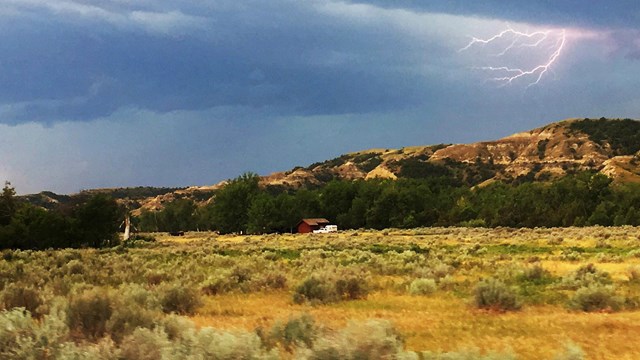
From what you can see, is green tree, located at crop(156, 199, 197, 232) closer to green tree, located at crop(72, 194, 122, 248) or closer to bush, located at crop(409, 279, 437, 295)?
green tree, located at crop(72, 194, 122, 248)

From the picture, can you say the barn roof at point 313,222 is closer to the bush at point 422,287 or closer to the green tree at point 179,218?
the green tree at point 179,218

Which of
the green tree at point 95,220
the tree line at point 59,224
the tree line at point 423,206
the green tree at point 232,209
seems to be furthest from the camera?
the green tree at point 232,209

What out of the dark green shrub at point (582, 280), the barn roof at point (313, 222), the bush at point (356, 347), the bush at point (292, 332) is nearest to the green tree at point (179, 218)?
the barn roof at point (313, 222)

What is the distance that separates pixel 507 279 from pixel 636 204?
82072 millimetres

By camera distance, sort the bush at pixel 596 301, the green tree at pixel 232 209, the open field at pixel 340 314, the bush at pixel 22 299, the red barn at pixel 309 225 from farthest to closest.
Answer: the green tree at pixel 232 209
the red barn at pixel 309 225
the bush at pixel 596 301
the bush at pixel 22 299
the open field at pixel 340 314

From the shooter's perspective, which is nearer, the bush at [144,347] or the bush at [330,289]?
the bush at [144,347]

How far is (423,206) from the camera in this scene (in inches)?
4616

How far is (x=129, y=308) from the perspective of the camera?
35.2 ft

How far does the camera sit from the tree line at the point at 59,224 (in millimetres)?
48656

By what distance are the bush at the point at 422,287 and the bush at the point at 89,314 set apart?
1006 centimetres

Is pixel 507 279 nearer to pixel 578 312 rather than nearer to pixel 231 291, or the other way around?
pixel 578 312

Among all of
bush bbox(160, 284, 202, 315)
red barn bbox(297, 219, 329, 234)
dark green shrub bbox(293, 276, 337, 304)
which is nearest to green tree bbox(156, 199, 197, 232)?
red barn bbox(297, 219, 329, 234)

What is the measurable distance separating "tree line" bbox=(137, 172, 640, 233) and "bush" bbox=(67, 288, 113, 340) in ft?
271

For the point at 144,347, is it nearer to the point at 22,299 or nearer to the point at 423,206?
the point at 22,299
